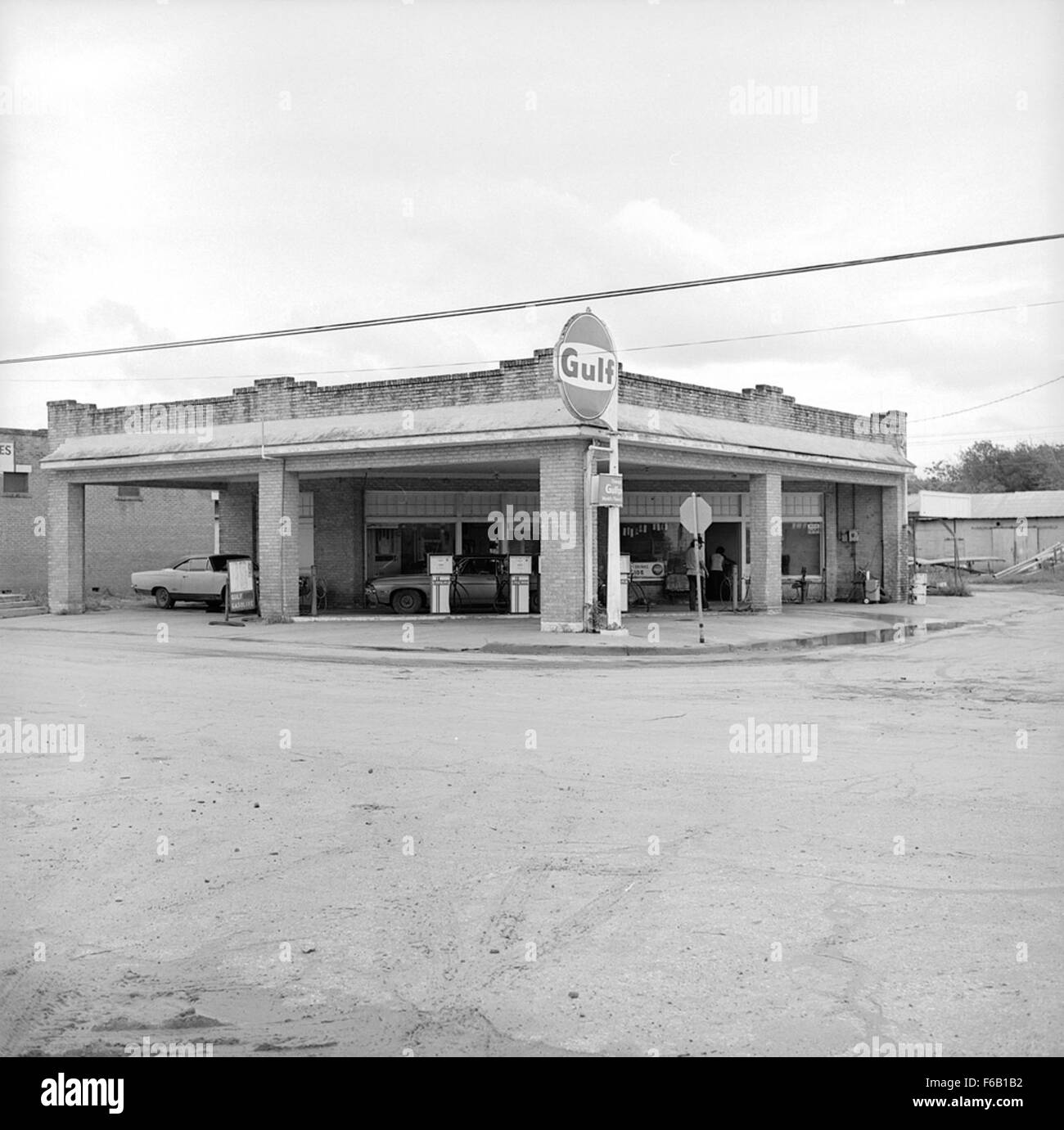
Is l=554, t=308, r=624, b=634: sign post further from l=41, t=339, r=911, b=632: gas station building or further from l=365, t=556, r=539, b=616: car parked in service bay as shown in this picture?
l=365, t=556, r=539, b=616: car parked in service bay

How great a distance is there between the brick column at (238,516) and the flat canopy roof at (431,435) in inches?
182

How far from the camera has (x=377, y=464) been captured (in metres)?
26.7

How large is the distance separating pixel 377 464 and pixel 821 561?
15.4 metres

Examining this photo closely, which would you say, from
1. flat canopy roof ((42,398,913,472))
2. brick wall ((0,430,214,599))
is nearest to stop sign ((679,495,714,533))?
flat canopy roof ((42,398,913,472))

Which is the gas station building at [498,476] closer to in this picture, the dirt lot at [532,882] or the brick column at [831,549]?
the brick column at [831,549]

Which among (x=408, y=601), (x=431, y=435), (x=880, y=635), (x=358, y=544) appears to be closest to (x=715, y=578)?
(x=408, y=601)

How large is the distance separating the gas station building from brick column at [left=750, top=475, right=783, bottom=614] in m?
0.05

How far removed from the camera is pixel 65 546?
31.4 m

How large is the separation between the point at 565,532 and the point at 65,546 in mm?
15712

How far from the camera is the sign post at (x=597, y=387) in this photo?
22.4 metres

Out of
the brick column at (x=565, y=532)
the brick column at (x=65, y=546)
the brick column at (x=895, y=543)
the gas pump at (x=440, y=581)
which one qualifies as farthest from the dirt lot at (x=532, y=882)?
the brick column at (x=895, y=543)

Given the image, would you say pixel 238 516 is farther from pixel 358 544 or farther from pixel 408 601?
pixel 408 601

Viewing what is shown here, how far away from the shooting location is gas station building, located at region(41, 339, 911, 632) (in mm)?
23891
